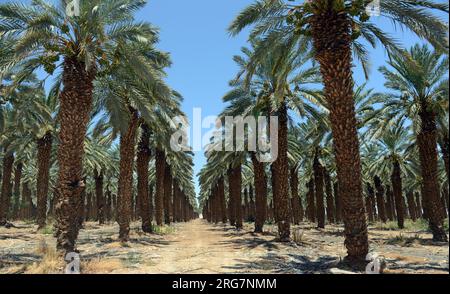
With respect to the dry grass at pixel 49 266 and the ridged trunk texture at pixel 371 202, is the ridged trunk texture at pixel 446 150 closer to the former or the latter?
the dry grass at pixel 49 266

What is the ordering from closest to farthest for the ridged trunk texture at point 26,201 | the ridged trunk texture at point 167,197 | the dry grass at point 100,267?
1. the dry grass at point 100,267
2. the ridged trunk texture at point 167,197
3. the ridged trunk texture at point 26,201

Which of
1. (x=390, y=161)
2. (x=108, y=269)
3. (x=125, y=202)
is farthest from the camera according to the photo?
(x=390, y=161)

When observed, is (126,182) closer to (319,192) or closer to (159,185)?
(159,185)

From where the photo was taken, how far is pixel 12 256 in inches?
539

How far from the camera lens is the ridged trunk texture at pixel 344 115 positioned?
11.4 metres

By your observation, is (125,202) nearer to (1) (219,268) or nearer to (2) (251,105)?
(2) (251,105)

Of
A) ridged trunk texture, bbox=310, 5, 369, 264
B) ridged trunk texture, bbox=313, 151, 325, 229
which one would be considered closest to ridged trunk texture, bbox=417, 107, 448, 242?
ridged trunk texture, bbox=310, 5, 369, 264

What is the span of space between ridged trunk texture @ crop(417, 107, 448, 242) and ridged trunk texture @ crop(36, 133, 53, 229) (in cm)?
2261

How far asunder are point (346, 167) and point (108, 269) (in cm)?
704

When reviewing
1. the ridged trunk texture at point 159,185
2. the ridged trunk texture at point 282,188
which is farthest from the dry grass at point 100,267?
the ridged trunk texture at point 159,185

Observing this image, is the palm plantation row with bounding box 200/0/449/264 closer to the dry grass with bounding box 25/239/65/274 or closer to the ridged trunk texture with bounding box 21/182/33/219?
the dry grass with bounding box 25/239/65/274

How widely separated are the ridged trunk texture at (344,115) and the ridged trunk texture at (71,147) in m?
7.93
